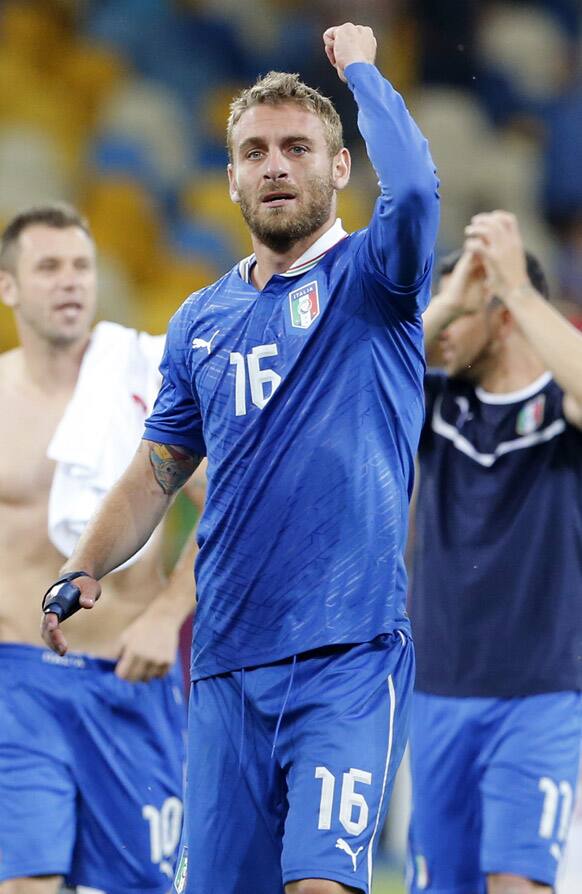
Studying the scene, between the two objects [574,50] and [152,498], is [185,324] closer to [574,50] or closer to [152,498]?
[152,498]

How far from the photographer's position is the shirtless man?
4.74 metres

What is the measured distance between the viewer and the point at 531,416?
5.11 metres

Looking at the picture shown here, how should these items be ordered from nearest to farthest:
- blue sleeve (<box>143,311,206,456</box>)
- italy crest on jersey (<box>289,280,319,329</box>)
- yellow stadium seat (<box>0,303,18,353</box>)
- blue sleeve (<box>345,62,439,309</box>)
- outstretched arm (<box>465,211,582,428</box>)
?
blue sleeve (<box>345,62,439,309</box>), italy crest on jersey (<box>289,280,319,329</box>), blue sleeve (<box>143,311,206,456</box>), outstretched arm (<box>465,211,582,428</box>), yellow stadium seat (<box>0,303,18,353</box>)

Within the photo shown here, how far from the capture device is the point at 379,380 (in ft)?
11.0

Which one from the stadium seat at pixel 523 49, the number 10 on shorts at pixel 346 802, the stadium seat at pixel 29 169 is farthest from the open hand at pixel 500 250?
the stadium seat at pixel 523 49

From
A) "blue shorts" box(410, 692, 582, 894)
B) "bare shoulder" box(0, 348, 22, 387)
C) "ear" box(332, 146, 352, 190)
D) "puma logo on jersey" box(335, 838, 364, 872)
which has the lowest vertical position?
"blue shorts" box(410, 692, 582, 894)

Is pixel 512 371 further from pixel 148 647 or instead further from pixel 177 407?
pixel 177 407

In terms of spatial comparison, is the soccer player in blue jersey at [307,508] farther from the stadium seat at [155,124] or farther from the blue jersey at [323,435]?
the stadium seat at [155,124]

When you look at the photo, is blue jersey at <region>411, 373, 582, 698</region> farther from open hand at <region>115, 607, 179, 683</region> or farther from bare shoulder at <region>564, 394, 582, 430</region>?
open hand at <region>115, 607, 179, 683</region>

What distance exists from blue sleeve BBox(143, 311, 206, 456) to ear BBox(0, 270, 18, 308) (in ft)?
5.85

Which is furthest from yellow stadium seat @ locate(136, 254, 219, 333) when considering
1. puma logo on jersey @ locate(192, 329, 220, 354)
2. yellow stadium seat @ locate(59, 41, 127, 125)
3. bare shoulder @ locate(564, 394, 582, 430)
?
puma logo on jersey @ locate(192, 329, 220, 354)

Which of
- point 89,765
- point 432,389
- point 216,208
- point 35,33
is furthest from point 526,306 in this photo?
point 35,33

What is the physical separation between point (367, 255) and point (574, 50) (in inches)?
328

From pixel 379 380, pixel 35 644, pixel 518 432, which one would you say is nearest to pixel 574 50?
pixel 518 432
